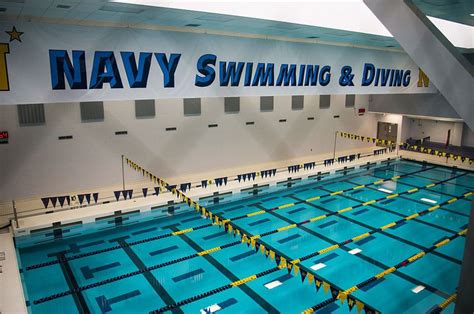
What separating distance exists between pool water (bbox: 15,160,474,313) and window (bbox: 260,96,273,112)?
3.32 meters

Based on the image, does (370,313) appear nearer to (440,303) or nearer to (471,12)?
(440,303)

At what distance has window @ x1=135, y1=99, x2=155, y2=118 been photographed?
10430 millimetres

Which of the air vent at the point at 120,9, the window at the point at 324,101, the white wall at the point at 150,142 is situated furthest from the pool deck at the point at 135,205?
the air vent at the point at 120,9

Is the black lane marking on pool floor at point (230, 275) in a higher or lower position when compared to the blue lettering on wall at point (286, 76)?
lower

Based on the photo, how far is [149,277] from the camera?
6.45m

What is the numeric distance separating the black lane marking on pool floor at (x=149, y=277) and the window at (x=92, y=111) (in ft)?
12.1

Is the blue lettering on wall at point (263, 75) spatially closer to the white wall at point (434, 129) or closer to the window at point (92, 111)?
the window at point (92, 111)

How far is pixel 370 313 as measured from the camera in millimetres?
4020

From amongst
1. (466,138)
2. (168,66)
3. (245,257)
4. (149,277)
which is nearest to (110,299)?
(149,277)

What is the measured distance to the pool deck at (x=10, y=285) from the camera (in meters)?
5.04

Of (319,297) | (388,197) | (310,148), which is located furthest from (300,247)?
(310,148)

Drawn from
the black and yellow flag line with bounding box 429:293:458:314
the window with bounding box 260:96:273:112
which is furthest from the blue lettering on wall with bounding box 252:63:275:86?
the black and yellow flag line with bounding box 429:293:458:314

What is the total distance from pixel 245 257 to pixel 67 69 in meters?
4.89

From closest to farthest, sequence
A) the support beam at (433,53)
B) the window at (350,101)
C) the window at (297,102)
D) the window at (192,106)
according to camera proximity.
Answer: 1. the support beam at (433,53)
2. the window at (192,106)
3. the window at (297,102)
4. the window at (350,101)
